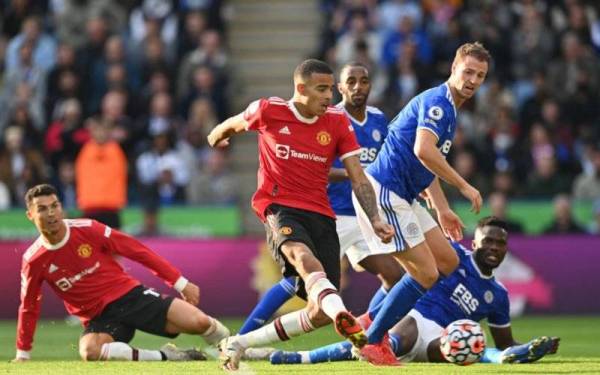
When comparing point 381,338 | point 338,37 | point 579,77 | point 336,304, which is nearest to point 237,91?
point 338,37

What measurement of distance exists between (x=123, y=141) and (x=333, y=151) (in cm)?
904

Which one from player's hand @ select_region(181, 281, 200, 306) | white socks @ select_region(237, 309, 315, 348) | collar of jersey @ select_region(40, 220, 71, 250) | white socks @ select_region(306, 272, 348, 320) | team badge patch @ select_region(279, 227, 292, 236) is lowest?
white socks @ select_region(237, 309, 315, 348)

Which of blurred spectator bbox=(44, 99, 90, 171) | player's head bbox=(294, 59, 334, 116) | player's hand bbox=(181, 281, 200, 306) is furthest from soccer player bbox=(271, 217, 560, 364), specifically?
blurred spectator bbox=(44, 99, 90, 171)

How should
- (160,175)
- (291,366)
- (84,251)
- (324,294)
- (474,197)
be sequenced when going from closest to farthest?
(324,294)
(474,197)
(291,366)
(84,251)
(160,175)

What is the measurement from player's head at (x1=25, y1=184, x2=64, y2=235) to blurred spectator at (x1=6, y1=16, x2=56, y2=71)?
29.0ft

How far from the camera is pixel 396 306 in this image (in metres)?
10.8

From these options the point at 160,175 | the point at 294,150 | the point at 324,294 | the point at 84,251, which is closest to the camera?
the point at 324,294

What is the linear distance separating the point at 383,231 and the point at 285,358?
5.33 feet

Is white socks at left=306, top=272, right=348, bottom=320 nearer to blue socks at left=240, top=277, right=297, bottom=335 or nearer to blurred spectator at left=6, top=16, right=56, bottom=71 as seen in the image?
blue socks at left=240, top=277, right=297, bottom=335

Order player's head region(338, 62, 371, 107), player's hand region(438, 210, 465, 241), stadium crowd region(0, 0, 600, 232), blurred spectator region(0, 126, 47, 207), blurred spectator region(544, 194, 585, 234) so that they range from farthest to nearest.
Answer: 1. stadium crowd region(0, 0, 600, 232)
2. blurred spectator region(0, 126, 47, 207)
3. blurred spectator region(544, 194, 585, 234)
4. player's head region(338, 62, 371, 107)
5. player's hand region(438, 210, 465, 241)

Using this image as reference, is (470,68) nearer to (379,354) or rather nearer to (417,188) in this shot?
(417,188)

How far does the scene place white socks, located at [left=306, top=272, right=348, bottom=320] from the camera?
9.49 m

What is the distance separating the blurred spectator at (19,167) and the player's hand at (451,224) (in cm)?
861

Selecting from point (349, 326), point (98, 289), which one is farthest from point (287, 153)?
point (98, 289)
